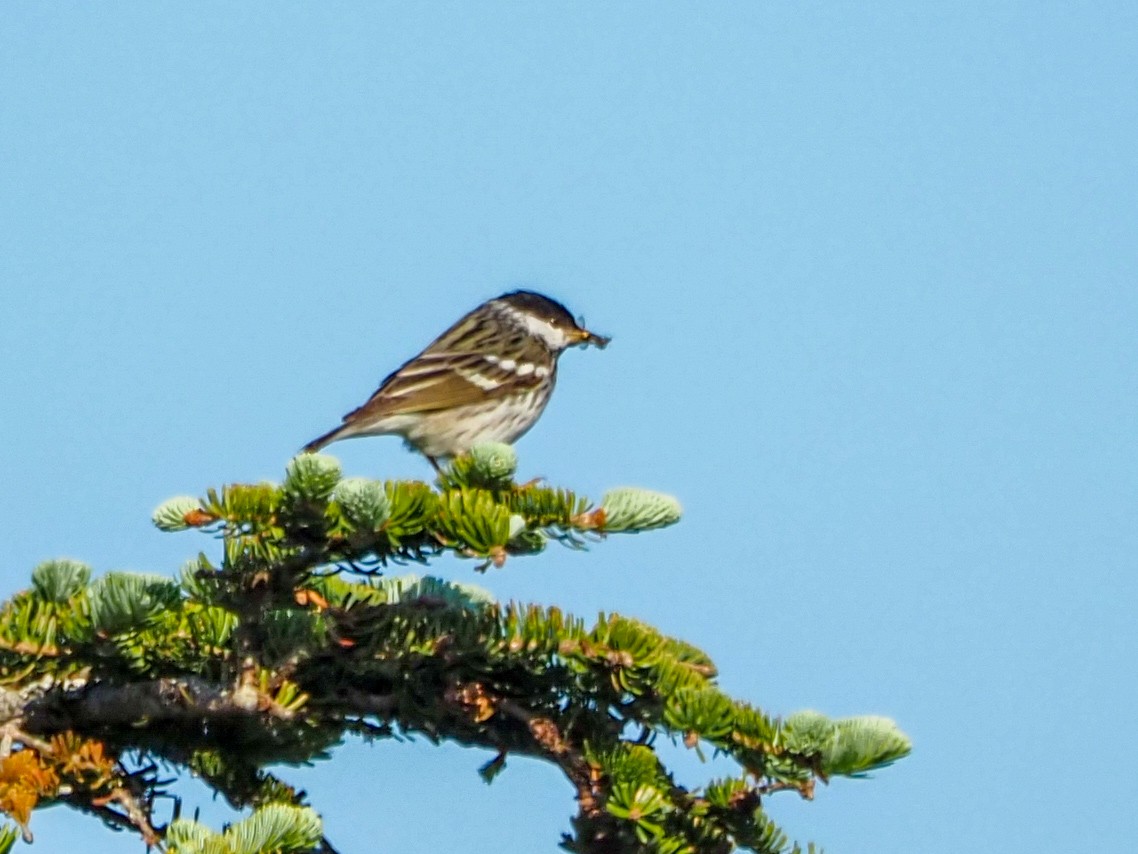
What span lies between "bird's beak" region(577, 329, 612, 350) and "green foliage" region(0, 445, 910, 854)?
6696mm

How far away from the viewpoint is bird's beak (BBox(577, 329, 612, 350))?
443 inches

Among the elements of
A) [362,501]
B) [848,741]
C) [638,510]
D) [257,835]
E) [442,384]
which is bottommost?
[257,835]

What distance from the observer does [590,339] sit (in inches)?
444

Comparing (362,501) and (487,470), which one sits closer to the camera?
(362,501)

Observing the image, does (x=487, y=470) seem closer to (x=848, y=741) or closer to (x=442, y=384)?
(x=848, y=741)

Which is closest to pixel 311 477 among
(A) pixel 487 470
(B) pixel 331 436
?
(A) pixel 487 470

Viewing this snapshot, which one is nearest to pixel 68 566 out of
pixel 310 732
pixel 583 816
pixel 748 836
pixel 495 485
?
pixel 310 732

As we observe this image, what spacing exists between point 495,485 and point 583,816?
90cm

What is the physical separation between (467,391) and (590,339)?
1570mm

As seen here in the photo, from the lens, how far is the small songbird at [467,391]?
9.59m

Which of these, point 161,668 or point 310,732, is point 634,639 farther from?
point 161,668

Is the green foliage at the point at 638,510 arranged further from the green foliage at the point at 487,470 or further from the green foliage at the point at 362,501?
the green foliage at the point at 362,501

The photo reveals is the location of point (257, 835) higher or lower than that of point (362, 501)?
lower

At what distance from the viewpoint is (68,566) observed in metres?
4.24
